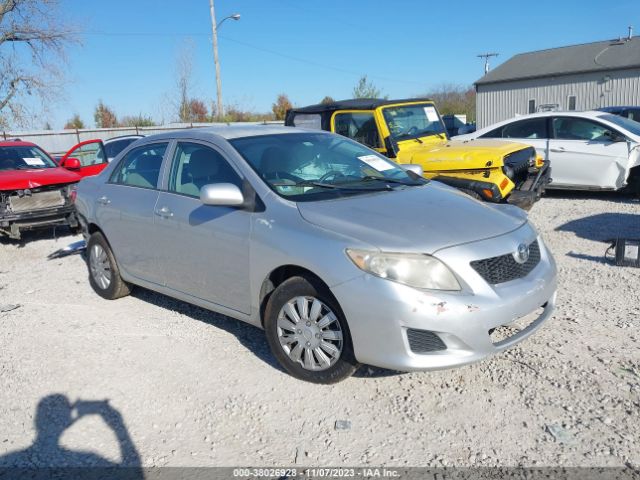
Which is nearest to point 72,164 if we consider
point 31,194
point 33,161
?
point 33,161

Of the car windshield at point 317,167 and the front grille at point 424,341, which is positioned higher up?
the car windshield at point 317,167

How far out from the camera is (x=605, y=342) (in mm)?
4062

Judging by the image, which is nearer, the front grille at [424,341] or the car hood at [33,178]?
the front grille at [424,341]

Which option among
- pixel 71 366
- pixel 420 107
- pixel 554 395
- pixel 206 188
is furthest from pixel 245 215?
pixel 420 107

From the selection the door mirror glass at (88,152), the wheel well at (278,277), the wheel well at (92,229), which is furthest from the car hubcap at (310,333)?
the door mirror glass at (88,152)

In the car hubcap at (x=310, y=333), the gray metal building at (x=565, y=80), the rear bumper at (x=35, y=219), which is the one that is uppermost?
the gray metal building at (x=565, y=80)

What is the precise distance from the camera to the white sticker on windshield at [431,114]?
29.8ft

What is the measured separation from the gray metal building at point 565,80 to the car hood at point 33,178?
1062 inches

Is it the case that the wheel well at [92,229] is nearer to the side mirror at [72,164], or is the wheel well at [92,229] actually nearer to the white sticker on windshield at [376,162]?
the white sticker on windshield at [376,162]

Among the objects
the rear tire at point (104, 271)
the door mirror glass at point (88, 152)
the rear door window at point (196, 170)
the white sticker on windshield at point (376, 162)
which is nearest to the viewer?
the rear door window at point (196, 170)

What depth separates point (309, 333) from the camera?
3562mm

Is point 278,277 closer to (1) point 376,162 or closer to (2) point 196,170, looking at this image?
(2) point 196,170

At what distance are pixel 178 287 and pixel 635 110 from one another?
1211 cm

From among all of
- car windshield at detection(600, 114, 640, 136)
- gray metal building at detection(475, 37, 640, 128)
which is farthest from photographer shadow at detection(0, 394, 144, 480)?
gray metal building at detection(475, 37, 640, 128)
